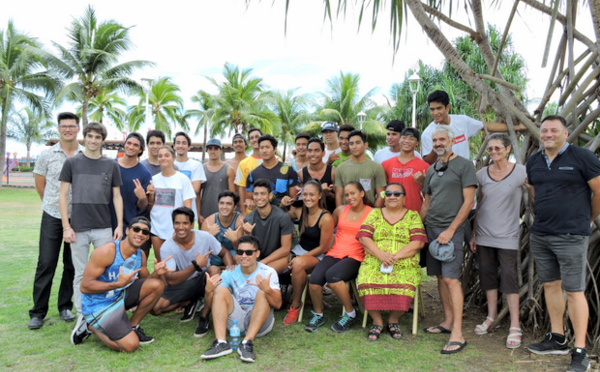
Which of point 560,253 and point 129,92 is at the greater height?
point 129,92

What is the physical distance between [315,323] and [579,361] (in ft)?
7.63

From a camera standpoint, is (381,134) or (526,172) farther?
(381,134)

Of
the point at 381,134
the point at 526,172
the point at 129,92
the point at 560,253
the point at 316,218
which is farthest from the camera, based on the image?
the point at 381,134

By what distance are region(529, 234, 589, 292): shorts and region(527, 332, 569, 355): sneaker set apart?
52 centimetres

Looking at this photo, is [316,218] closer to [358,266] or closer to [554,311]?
[358,266]

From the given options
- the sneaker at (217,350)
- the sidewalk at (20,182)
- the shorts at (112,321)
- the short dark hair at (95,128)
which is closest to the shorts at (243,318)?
the sneaker at (217,350)

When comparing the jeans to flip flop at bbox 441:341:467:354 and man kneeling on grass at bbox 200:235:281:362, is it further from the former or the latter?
flip flop at bbox 441:341:467:354

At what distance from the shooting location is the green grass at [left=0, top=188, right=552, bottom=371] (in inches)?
150

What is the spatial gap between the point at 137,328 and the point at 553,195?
392 cm

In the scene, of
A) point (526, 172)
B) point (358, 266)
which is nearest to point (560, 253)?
point (526, 172)

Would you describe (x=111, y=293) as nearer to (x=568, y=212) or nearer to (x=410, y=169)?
(x=410, y=169)

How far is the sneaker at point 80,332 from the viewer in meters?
4.22

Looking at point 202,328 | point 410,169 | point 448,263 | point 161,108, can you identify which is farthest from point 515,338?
point 161,108

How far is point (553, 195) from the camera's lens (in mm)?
3863
